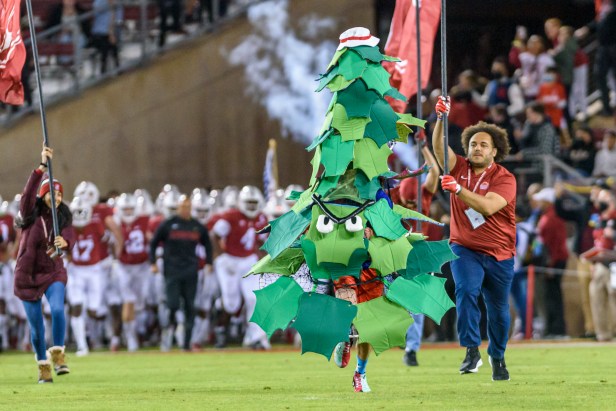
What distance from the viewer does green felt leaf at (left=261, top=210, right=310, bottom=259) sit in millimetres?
11930

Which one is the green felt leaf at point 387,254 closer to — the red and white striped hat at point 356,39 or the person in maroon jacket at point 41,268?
the red and white striped hat at point 356,39

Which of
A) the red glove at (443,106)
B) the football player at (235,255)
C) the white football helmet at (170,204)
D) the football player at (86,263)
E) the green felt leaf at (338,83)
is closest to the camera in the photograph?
the green felt leaf at (338,83)

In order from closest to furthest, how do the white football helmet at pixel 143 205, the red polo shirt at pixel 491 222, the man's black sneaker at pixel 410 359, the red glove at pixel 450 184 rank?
1. the red glove at pixel 450 184
2. the red polo shirt at pixel 491 222
3. the man's black sneaker at pixel 410 359
4. the white football helmet at pixel 143 205

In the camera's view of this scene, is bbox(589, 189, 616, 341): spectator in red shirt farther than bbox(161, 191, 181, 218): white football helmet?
No

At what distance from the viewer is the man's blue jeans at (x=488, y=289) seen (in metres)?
13.6

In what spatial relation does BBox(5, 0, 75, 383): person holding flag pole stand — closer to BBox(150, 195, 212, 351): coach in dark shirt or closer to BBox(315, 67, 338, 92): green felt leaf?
BBox(315, 67, 338, 92): green felt leaf

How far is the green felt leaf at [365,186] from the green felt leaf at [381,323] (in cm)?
82

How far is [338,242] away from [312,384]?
2.74 meters

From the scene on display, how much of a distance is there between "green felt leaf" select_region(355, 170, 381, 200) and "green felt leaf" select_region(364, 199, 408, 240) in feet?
0.29

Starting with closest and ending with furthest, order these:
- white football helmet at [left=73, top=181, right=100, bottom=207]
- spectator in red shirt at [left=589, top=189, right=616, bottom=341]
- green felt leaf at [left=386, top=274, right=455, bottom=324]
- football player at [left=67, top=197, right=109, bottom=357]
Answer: green felt leaf at [left=386, top=274, right=455, bottom=324], spectator in red shirt at [left=589, top=189, right=616, bottom=341], football player at [left=67, top=197, right=109, bottom=357], white football helmet at [left=73, top=181, right=100, bottom=207]

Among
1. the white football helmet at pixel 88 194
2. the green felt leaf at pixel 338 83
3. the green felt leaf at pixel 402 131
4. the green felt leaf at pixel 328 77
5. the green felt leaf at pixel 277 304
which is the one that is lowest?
the green felt leaf at pixel 277 304

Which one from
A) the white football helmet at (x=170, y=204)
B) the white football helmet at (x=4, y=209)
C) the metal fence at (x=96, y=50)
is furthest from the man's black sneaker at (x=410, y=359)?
the metal fence at (x=96, y=50)

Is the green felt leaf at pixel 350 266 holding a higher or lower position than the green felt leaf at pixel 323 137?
lower

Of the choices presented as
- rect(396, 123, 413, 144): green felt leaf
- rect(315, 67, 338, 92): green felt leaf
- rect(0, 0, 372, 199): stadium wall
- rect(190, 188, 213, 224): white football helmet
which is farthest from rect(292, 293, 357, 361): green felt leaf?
rect(0, 0, 372, 199): stadium wall
